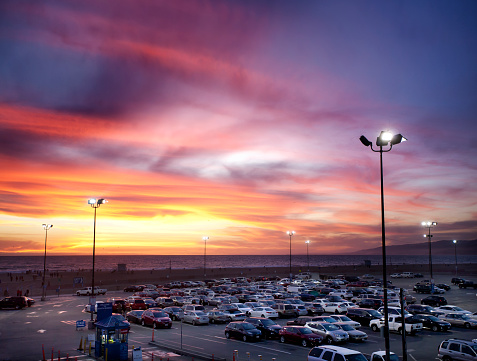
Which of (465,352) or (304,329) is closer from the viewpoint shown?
(465,352)

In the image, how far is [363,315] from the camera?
124ft

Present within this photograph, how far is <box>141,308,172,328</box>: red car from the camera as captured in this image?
36.9 meters

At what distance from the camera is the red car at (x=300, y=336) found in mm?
28312

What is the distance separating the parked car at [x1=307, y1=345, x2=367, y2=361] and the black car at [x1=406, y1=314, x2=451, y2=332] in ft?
51.1

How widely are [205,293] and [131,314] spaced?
855 inches

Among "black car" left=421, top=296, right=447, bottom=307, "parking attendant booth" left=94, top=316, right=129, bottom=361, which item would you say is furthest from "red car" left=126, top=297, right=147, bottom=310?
"black car" left=421, top=296, right=447, bottom=307

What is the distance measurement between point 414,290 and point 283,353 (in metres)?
47.7

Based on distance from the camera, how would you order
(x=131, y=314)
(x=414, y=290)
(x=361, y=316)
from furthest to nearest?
(x=414, y=290) → (x=131, y=314) → (x=361, y=316)

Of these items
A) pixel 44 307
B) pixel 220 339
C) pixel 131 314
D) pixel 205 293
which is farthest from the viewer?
pixel 205 293

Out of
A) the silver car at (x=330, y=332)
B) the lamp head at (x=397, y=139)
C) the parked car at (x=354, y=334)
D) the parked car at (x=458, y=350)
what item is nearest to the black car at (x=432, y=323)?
the parked car at (x=354, y=334)

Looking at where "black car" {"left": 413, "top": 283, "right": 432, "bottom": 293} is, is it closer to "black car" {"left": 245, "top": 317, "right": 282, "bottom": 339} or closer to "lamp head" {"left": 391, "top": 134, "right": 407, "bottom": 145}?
"black car" {"left": 245, "top": 317, "right": 282, "bottom": 339}

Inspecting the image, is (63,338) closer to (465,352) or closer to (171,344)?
(171,344)

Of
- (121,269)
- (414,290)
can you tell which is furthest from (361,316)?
(121,269)

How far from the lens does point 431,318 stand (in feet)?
114
